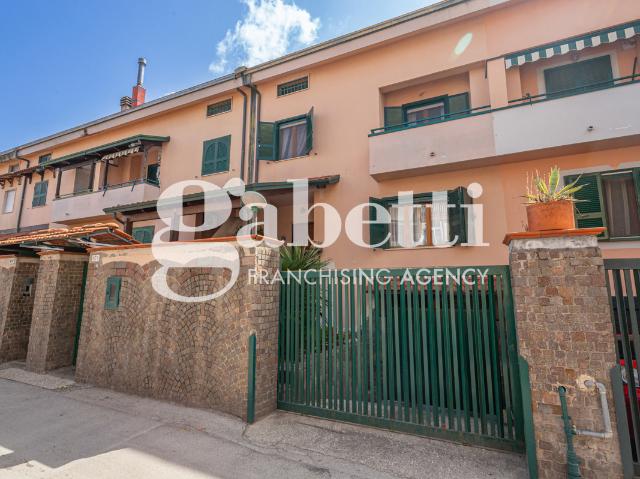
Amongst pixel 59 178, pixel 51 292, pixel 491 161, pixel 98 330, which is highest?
pixel 59 178

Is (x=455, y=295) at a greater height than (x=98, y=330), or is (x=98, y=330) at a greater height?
(x=455, y=295)

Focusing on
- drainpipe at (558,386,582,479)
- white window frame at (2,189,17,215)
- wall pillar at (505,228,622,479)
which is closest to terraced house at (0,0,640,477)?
wall pillar at (505,228,622,479)

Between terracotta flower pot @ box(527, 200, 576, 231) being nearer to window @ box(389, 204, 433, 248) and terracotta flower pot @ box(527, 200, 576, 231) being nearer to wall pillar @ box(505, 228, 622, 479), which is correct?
wall pillar @ box(505, 228, 622, 479)

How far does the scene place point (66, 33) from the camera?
1047 centimetres

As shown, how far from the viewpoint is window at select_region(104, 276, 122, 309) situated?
264 inches

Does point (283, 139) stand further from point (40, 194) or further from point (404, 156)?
point (40, 194)

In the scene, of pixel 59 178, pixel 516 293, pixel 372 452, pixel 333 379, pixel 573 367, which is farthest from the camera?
pixel 59 178

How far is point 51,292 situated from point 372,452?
27.0ft

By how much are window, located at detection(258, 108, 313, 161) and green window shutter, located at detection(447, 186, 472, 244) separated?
16.3 feet

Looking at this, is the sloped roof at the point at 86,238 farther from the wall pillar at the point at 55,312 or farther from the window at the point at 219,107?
the window at the point at 219,107

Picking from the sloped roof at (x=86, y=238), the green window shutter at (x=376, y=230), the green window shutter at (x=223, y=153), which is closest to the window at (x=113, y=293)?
the sloped roof at (x=86, y=238)

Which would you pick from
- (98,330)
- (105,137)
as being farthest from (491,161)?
(105,137)

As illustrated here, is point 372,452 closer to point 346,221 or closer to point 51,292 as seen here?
point 346,221

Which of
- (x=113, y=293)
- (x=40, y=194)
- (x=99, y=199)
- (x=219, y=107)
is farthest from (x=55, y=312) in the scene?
(x=40, y=194)
